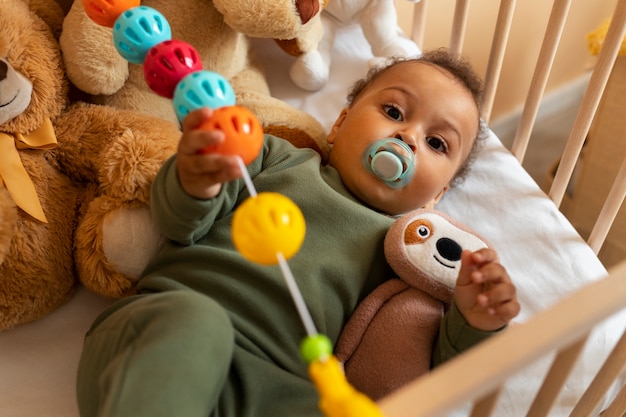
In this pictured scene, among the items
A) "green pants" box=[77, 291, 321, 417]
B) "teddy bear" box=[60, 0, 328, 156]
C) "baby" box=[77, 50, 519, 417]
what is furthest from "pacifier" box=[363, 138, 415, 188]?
"green pants" box=[77, 291, 321, 417]

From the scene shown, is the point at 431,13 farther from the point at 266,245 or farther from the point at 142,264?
the point at 266,245

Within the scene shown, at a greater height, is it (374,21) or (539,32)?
(374,21)

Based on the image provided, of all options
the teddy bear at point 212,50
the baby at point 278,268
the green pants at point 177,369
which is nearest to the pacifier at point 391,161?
the baby at point 278,268

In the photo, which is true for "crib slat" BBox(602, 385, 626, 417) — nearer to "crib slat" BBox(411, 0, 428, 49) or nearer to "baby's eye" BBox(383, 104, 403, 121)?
"baby's eye" BBox(383, 104, 403, 121)

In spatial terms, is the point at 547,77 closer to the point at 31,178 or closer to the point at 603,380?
the point at 603,380

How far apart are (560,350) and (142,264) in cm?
50

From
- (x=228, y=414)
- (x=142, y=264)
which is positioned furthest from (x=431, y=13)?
(x=228, y=414)

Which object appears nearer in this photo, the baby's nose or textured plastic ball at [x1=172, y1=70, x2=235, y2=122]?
textured plastic ball at [x1=172, y1=70, x2=235, y2=122]

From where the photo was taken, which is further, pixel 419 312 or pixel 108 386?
pixel 419 312

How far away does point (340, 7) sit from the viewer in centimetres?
107

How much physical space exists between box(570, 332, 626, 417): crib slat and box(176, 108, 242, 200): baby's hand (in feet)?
1.38

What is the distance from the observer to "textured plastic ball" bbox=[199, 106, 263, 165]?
500 millimetres

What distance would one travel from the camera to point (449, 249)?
77cm

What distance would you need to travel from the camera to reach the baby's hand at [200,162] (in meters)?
0.50
